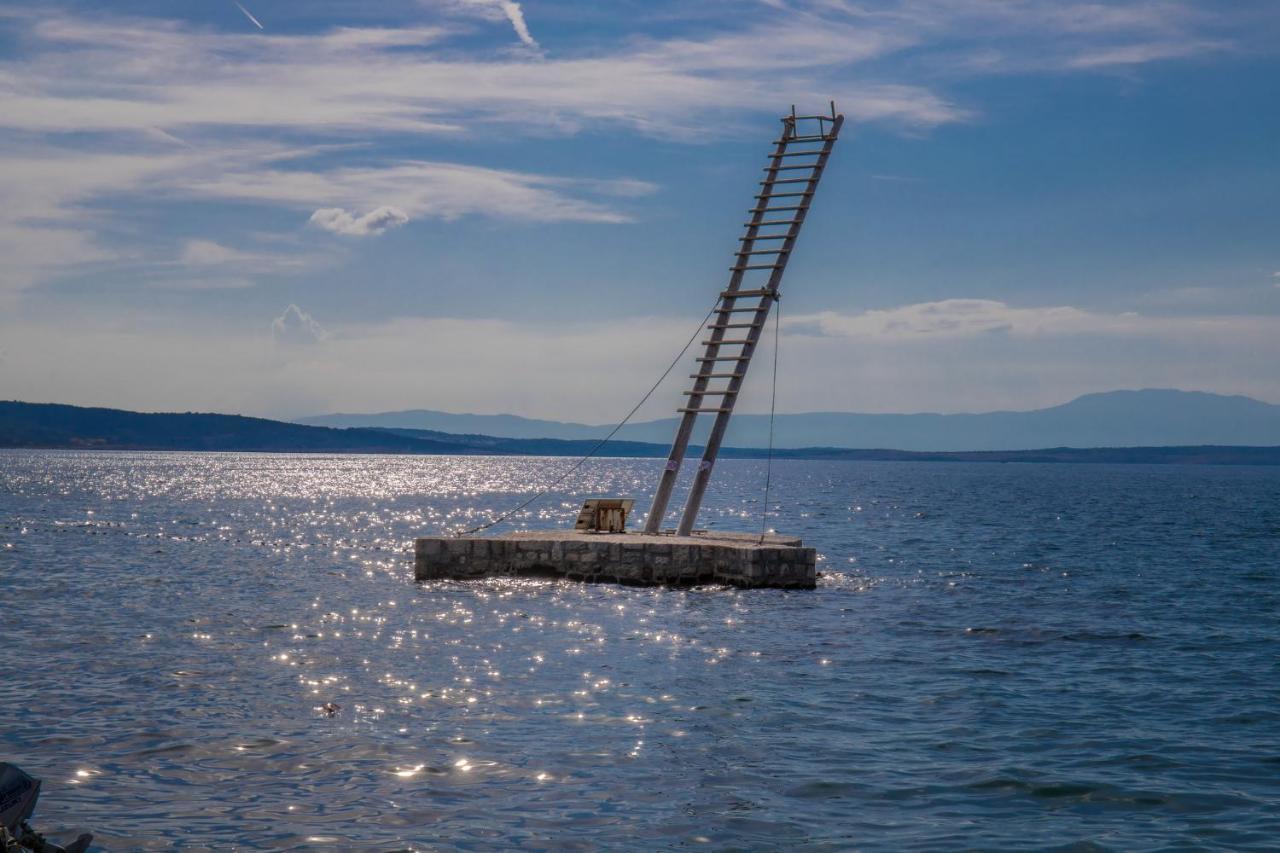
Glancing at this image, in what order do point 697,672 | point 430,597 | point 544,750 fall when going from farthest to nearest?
point 430,597, point 697,672, point 544,750

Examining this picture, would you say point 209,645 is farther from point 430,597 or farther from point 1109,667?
point 1109,667

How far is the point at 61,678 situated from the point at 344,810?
28.7 ft

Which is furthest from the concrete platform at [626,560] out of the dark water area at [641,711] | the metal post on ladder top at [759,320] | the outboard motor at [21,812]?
the outboard motor at [21,812]

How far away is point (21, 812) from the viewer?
9.22 m

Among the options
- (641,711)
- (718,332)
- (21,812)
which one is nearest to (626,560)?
(718,332)

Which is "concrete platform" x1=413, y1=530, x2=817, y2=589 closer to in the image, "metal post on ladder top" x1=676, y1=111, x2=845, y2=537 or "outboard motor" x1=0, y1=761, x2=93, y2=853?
"metal post on ladder top" x1=676, y1=111, x2=845, y2=537

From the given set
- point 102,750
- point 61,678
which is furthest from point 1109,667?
point 61,678

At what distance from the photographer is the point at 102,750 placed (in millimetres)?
13977

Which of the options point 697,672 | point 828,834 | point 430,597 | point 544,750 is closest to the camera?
point 828,834

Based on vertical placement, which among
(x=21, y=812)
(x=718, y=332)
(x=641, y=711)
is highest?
(x=718, y=332)

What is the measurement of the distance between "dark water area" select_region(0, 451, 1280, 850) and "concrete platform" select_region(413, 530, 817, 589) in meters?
0.65

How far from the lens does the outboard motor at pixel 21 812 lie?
8.68 meters

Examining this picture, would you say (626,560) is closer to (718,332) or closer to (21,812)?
(718,332)

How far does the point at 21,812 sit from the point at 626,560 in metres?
22.4
